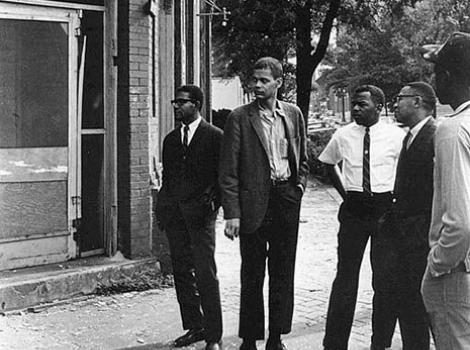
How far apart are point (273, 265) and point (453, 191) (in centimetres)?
264

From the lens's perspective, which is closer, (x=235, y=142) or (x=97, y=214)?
(x=235, y=142)

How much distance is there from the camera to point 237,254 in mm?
9344

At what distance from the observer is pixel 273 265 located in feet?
17.8

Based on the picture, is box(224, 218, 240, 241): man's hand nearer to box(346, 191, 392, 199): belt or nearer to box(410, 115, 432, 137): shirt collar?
box(346, 191, 392, 199): belt

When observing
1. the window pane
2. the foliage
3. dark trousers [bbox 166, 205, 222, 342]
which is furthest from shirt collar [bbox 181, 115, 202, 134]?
the foliage

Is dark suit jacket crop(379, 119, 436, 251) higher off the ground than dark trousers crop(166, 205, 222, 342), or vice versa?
dark suit jacket crop(379, 119, 436, 251)

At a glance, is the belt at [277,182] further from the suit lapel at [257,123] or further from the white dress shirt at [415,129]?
the white dress shirt at [415,129]

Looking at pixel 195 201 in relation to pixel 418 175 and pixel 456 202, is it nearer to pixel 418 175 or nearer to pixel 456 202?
pixel 418 175

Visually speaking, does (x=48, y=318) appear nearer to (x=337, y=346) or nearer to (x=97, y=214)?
(x=97, y=214)

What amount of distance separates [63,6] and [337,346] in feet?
13.8

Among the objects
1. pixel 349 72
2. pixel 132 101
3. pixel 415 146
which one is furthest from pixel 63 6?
pixel 349 72

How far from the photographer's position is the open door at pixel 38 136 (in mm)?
6715

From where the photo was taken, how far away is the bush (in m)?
20.4

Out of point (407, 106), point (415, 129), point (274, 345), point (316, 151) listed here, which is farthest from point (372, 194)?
point (316, 151)
